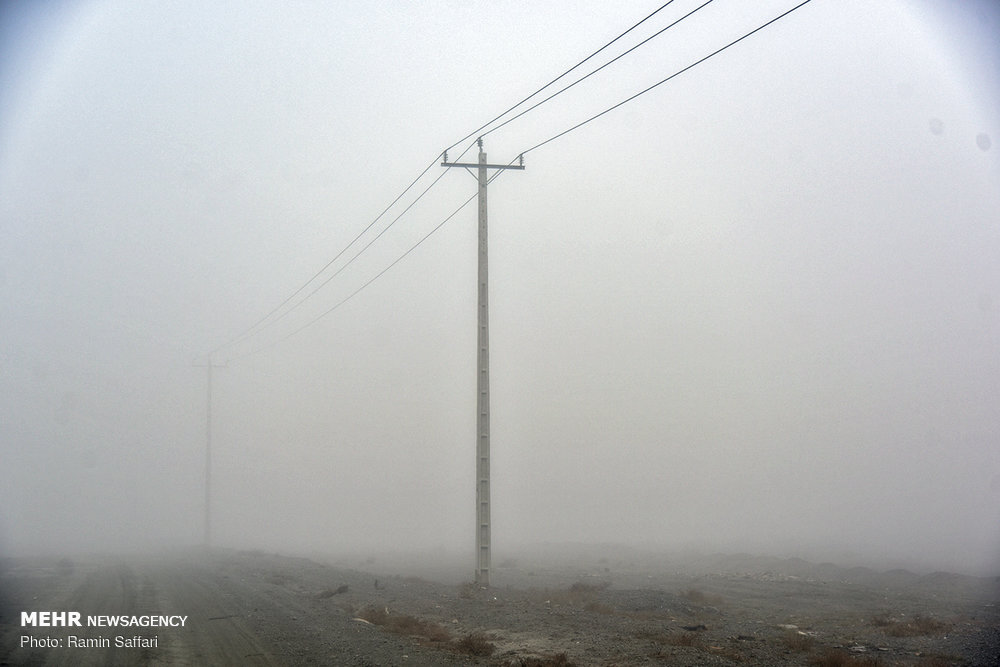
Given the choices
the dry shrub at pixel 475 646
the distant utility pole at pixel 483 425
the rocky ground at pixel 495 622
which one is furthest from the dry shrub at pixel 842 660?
the distant utility pole at pixel 483 425

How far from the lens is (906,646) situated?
16562mm

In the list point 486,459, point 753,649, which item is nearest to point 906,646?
point 753,649

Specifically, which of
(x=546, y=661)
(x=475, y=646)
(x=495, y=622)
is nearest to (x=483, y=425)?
(x=495, y=622)

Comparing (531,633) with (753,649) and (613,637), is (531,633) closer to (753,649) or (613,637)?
(613,637)

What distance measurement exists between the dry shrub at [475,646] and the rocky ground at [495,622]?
0.04 meters

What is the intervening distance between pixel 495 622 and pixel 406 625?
88.7 inches

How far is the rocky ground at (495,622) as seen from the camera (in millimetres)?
14875

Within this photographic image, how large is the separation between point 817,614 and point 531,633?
377 inches

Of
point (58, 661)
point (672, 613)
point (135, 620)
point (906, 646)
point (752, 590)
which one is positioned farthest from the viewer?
point (752, 590)

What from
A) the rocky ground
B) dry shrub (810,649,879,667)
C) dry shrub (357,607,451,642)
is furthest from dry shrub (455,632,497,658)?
dry shrub (810,649,879,667)

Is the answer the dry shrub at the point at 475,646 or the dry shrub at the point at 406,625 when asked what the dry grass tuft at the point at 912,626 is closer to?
the dry shrub at the point at 475,646

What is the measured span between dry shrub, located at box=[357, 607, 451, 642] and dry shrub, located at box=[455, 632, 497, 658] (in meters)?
0.79

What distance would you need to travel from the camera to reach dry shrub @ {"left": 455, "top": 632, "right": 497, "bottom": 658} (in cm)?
1546

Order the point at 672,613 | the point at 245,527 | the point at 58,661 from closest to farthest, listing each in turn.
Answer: the point at 58,661 → the point at 672,613 → the point at 245,527
